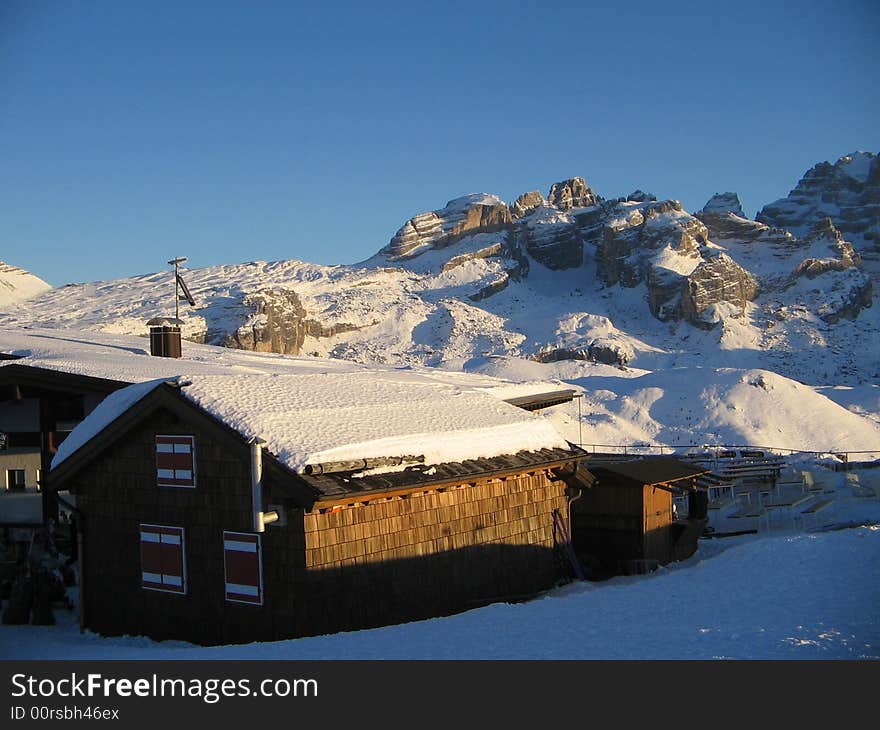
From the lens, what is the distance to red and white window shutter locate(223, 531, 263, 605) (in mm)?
12039

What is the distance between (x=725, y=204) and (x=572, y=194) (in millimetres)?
29595

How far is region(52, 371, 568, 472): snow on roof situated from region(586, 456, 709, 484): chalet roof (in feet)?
5.55

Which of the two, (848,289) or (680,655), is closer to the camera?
(680,655)

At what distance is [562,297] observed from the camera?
130 m

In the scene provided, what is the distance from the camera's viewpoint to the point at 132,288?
142875mm

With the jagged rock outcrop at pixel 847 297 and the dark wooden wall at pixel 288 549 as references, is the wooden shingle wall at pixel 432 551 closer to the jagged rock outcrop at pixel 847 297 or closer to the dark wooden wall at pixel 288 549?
the dark wooden wall at pixel 288 549

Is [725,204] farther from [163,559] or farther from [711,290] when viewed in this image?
[163,559]

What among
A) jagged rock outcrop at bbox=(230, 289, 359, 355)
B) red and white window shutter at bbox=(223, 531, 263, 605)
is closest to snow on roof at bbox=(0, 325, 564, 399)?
red and white window shutter at bbox=(223, 531, 263, 605)

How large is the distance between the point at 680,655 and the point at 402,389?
859 centimetres

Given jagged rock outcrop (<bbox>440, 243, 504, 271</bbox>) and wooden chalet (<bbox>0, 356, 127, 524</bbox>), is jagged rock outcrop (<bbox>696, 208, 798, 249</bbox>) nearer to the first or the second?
jagged rock outcrop (<bbox>440, 243, 504, 271</bbox>)

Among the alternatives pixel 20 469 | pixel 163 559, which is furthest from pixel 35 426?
pixel 163 559
